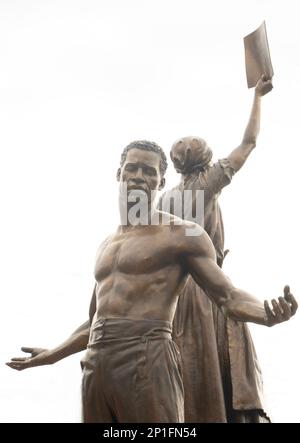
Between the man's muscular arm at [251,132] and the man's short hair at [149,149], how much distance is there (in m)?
1.88

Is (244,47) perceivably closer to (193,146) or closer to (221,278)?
Answer: (193,146)

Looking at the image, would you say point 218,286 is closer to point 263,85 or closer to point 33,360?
point 33,360

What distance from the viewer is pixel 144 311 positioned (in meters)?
4.96

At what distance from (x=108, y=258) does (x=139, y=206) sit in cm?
38

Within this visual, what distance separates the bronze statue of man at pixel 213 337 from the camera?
21.9 feet

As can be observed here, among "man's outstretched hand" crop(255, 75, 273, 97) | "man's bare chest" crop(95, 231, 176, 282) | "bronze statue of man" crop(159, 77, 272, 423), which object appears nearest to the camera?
"man's bare chest" crop(95, 231, 176, 282)

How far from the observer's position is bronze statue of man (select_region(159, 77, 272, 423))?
21.9 ft

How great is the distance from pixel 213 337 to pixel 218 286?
6.45ft

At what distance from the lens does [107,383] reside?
4883 mm

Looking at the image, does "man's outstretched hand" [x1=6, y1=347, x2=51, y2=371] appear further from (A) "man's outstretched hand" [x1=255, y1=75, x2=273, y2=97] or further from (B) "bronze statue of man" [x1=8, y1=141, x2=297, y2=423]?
(A) "man's outstretched hand" [x1=255, y1=75, x2=273, y2=97]

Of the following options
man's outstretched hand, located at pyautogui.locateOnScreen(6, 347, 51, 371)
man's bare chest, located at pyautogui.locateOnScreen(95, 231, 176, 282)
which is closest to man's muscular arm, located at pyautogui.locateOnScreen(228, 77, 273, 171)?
man's bare chest, located at pyautogui.locateOnScreen(95, 231, 176, 282)

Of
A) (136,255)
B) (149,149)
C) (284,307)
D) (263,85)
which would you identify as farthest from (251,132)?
(284,307)

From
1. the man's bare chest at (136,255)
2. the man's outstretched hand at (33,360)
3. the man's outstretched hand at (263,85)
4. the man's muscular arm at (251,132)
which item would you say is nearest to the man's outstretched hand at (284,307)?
the man's bare chest at (136,255)
